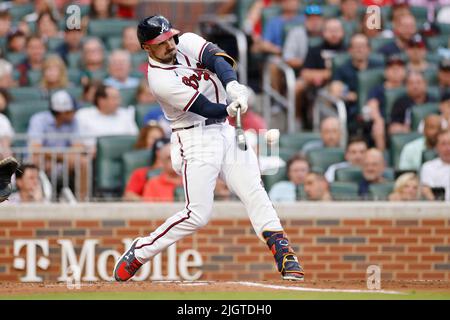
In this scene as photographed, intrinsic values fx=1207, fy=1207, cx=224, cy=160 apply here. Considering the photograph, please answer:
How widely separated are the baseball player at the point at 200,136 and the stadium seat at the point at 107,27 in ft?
20.2

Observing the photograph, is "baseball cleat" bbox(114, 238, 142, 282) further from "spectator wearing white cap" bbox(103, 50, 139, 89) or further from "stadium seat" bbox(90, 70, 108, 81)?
"stadium seat" bbox(90, 70, 108, 81)

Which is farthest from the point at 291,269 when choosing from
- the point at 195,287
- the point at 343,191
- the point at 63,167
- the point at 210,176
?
the point at 63,167

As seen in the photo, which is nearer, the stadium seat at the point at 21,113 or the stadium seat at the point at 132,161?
the stadium seat at the point at 132,161

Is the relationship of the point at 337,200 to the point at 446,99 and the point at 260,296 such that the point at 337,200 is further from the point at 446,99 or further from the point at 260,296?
the point at 260,296

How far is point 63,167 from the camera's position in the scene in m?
11.1

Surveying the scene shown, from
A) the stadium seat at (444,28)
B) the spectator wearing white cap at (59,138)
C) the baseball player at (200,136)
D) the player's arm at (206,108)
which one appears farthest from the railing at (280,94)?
the player's arm at (206,108)

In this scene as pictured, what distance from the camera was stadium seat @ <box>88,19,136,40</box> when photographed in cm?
1420

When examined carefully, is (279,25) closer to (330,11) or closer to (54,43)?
(330,11)

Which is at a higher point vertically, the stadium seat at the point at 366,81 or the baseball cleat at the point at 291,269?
the stadium seat at the point at 366,81

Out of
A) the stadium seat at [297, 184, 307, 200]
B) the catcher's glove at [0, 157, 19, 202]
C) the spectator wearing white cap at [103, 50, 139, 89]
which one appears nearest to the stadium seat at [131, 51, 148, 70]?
the spectator wearing white cap at [103, 50, 139, 89]

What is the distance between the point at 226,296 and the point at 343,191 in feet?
12.1

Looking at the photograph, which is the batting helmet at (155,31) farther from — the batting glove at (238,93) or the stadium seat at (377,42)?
the stadium seat at (377,42)

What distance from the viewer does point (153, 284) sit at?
8375 millimetres

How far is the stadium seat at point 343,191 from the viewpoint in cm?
1112
